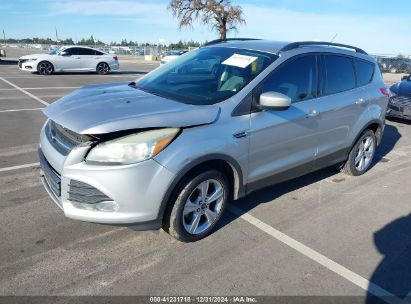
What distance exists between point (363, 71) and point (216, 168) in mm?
3079

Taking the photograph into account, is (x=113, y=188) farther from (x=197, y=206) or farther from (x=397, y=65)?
(x=397, y=65)

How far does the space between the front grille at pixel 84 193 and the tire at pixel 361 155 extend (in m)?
3.76

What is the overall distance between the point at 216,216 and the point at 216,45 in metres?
2.22

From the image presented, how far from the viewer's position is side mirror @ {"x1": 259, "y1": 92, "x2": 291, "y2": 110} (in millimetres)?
3559

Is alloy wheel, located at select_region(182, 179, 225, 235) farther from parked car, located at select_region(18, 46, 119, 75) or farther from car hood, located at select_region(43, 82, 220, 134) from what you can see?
parked car, located at select_region(18, 46, 119, 75)

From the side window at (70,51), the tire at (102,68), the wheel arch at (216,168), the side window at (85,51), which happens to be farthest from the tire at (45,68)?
the wheel arch at (216,168)

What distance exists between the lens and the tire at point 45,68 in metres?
18.8

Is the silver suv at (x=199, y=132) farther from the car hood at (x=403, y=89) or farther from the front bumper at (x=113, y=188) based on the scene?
the car hood at (x=403, y=89)

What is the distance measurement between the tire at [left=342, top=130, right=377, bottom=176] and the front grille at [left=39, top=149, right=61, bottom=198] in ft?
13.1

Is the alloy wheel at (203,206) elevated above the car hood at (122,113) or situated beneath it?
situated beneath

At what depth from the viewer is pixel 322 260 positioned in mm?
3420

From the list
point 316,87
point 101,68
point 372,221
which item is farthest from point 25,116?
point 101,68

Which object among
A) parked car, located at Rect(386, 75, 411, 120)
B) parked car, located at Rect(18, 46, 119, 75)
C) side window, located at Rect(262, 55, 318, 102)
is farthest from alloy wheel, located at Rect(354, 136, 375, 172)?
parked car, located at Rect(18, 46, 119, 75)

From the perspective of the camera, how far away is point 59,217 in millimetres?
3895
